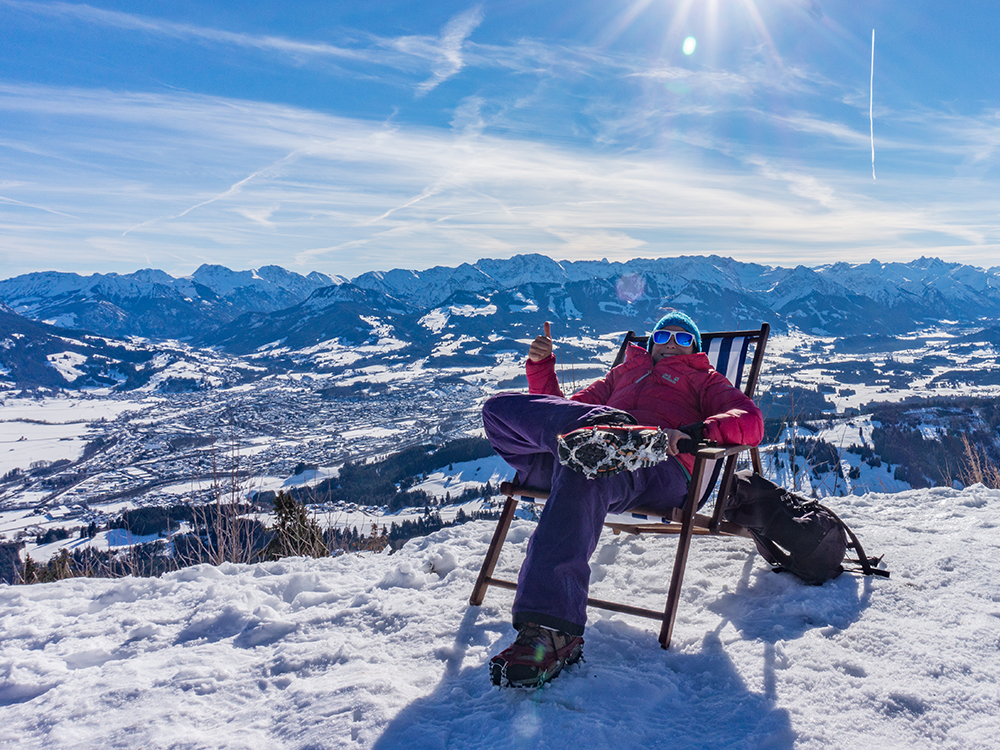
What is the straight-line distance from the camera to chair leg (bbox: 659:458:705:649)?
2014 mm

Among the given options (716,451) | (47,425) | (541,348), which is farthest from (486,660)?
(47,425)

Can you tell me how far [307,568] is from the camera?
311 centimetres

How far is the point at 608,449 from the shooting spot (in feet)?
6.08

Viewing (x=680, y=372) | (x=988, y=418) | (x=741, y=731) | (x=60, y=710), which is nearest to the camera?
(x=741, y=731)

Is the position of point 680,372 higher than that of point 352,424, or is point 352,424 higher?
point 680,372

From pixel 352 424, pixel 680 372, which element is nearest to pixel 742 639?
pixel 680 372

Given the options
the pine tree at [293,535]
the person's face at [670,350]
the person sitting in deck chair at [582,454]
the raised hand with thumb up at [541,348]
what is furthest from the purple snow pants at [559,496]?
the pine tree at [293,535]

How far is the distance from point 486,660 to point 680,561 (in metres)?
0.82

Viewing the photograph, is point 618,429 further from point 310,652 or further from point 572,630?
point 310,652

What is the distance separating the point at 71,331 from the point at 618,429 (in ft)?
810

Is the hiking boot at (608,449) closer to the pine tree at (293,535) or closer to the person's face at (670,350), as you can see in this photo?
the person's face at (670,350)

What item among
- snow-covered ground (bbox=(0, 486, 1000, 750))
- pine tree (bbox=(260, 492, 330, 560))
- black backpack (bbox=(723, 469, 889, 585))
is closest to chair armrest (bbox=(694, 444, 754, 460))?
black backpack (bbox=(723, 469, 889, 585))

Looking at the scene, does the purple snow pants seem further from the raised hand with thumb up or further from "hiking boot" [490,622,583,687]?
the raised hand with thumb up

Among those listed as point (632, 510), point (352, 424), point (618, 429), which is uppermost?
point (618, 429)
